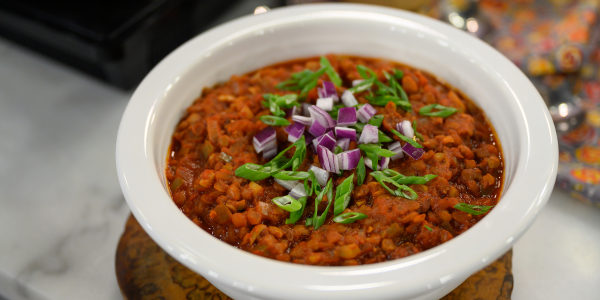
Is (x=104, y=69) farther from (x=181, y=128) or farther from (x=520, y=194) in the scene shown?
(x=520, y=194)

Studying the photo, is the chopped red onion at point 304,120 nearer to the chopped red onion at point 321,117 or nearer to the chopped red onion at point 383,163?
the chopped red onion at point 321,117

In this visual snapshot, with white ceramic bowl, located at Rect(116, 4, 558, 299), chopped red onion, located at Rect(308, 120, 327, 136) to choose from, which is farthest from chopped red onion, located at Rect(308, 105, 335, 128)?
white ceramic bowl, located at Rect(116, 4, 558, 299)

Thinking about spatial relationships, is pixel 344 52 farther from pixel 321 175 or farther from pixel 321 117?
pixel 321 175

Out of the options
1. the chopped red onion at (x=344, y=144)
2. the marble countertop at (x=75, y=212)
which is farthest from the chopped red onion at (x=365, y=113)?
the marble countertop at (x=75, y=212)

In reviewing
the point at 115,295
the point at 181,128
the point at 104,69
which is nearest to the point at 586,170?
the point at 181,128

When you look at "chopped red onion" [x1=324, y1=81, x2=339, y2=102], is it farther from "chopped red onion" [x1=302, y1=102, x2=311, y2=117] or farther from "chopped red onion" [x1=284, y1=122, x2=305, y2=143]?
"chopped red onion" [x1=284, y1=122, x2=305, y2=143]
